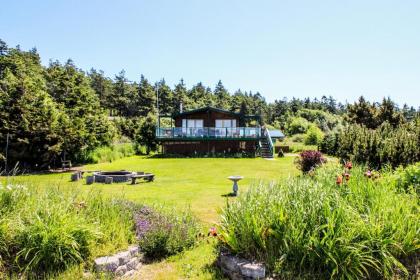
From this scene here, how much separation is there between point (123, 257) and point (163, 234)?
→ 909 mm

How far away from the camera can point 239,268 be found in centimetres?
470

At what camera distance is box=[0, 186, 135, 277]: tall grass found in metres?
4.90

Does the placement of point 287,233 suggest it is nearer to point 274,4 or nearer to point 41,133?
point 274,4

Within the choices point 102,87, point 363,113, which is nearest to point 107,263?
point 363,113

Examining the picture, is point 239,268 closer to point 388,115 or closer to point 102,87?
point 388,115

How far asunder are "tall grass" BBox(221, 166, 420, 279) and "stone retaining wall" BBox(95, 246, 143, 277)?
5.62ft

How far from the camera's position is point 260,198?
5.36 metres

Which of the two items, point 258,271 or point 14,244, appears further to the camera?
point 14,244

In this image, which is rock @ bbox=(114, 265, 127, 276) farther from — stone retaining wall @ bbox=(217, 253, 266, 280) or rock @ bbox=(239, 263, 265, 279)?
rock @ bbox=(239, 263, 265, 279)

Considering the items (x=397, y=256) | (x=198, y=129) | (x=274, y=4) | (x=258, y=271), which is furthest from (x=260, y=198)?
(x=198, y=129)

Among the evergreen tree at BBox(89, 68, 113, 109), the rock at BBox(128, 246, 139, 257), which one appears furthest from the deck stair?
the evergreen tree at BBox(89, 68, 113, 109)

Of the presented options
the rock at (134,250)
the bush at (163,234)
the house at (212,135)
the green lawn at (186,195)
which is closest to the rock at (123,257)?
the rock at (134,250)

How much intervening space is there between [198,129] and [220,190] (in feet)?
58.7

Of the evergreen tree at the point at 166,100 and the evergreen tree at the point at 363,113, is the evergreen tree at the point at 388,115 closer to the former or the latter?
the evergreen tree at the point at 363,113
